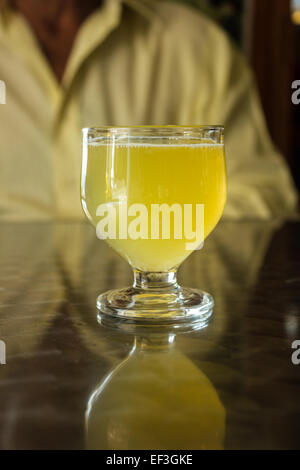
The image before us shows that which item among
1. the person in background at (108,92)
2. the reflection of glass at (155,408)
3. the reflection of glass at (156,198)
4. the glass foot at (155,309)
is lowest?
the reflection of glass at (155,408)

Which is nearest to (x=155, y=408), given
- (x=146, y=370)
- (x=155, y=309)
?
(x=146, y=370)

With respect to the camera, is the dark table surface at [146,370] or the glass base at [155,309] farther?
the glass base at [155,309]

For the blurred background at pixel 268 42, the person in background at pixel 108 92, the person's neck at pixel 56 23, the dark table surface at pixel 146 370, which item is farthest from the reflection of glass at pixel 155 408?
the blurred background at pixel 268 42

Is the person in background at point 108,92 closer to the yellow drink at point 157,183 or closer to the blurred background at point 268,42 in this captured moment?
the blurred background at point 268,42

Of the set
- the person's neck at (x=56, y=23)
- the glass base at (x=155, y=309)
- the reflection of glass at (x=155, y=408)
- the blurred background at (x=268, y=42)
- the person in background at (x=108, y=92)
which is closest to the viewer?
the reflection of glass at (x=155, y=408)

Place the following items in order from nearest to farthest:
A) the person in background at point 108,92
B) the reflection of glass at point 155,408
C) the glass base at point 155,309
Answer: the reflection of glass at point 155,408
the glass base at point 155,309
the person in background at point 108,92

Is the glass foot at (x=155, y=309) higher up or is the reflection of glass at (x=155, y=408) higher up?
the glass foot at (x=155, y=309)
